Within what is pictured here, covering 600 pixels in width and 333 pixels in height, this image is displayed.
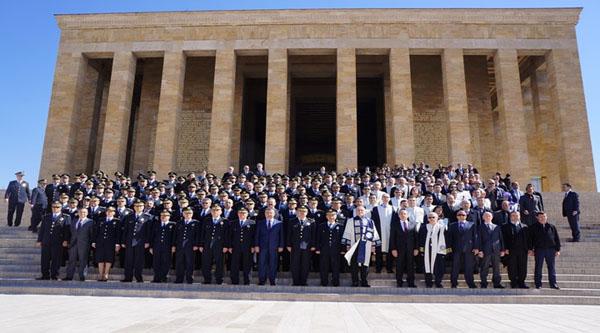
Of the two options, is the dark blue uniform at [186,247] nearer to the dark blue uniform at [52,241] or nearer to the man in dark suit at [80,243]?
the man in dark suit at [80,243]

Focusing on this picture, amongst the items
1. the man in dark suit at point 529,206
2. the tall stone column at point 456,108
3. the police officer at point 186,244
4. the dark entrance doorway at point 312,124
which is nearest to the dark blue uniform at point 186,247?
the police officer at point 186,244

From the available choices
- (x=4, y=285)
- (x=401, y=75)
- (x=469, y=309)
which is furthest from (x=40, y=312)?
(x=401, y=75)

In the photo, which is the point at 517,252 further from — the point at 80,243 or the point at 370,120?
the point at 370,120

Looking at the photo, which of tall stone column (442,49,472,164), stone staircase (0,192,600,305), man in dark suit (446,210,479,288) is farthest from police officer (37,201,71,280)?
tall stone column (442,49,472,164)

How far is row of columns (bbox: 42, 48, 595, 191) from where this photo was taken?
19.4m

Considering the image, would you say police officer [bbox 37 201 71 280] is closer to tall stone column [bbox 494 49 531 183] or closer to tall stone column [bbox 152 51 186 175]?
tall stone column [bbox 152 51 186 175]

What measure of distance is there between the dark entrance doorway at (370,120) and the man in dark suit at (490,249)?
1609 cm

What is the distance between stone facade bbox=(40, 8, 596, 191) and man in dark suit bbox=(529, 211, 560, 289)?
10965 millimetres

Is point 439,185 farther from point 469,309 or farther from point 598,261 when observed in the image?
point 469,309

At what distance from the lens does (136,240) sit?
28.6ft

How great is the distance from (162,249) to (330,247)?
3477 millimetres

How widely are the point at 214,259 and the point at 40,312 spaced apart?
3.67 metres

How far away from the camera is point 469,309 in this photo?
621 cm

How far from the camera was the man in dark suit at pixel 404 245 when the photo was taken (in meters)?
8.27
